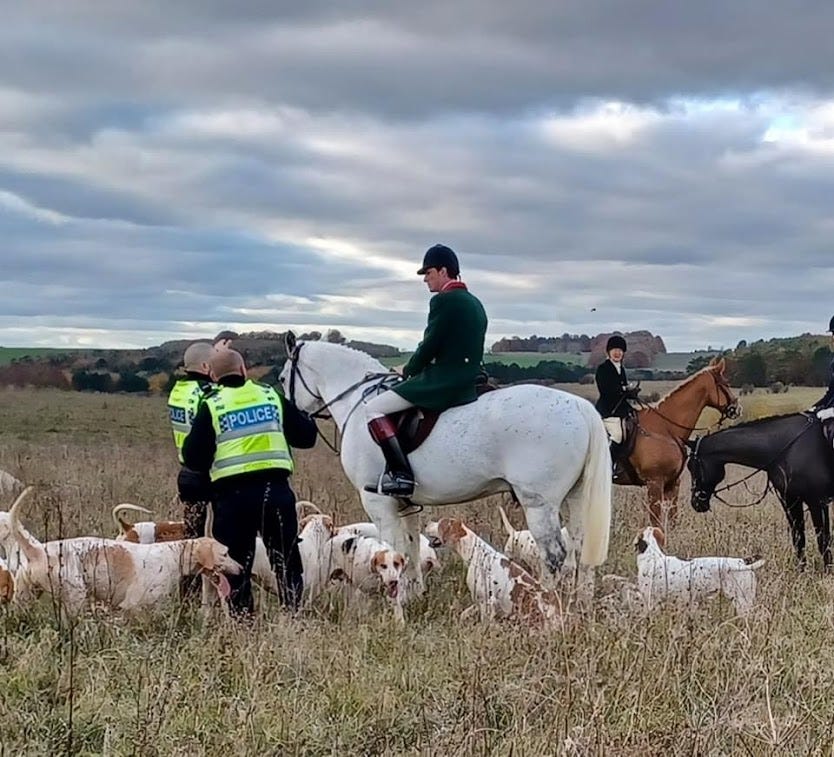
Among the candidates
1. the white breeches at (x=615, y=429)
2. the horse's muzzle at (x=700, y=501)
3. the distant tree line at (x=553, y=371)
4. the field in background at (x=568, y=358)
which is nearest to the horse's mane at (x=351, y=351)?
the white breeches at (x=615, y=429)

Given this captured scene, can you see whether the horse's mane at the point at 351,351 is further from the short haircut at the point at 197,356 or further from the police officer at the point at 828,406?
the police officer at the point at 828,406

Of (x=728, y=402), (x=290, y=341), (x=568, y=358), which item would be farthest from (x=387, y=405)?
(x=568, y=358)

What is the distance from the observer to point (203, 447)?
653 centimetres

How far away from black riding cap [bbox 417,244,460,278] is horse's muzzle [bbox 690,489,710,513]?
14.5 feet

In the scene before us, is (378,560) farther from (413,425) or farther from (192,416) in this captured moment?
(192,416)

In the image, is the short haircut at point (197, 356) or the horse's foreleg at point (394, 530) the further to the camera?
the horse's foreleg at point (394, 530)

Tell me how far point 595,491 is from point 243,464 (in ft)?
8.32

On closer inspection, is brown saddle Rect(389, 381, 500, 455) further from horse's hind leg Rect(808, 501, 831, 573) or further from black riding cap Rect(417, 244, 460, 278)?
horse's hind leg Rect(808, 501, 831, 573)

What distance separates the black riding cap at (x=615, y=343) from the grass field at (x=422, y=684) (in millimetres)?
4702

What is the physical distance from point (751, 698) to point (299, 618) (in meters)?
2.65

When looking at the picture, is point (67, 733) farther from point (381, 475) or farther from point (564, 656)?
point (381, 475)

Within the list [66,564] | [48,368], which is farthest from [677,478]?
[48,368]

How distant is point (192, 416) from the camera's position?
734 cm

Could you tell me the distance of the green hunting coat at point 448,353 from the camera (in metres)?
7.45
